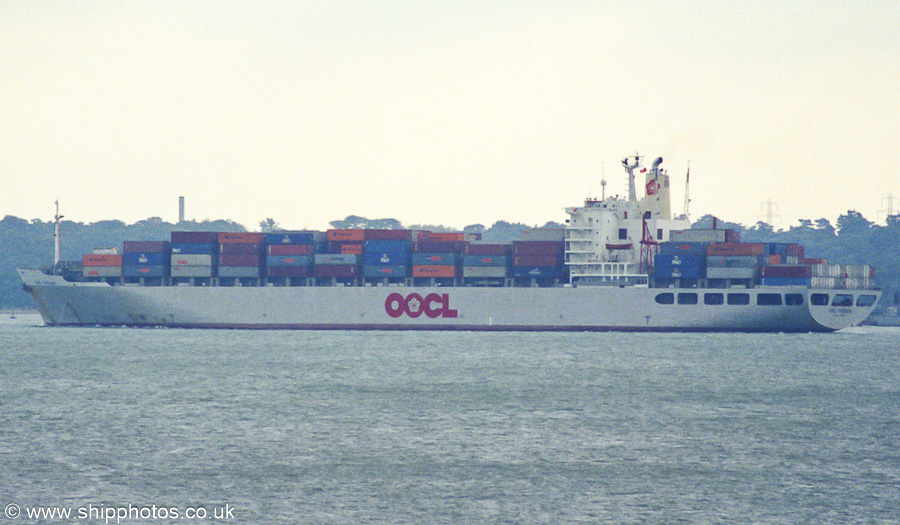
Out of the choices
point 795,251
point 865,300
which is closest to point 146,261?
point 795,251

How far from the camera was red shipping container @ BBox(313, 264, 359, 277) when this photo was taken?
243 feet

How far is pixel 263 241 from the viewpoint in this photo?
76750 millimetres

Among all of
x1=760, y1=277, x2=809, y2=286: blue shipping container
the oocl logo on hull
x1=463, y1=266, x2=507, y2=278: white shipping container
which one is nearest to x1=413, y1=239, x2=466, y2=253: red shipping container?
x1=463, y1=266, x2=507, y2=278: white shipping container

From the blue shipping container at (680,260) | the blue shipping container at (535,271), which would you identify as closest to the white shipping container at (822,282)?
the blue shipping container at (680,260)

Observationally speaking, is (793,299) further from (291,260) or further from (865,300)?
(291,260)

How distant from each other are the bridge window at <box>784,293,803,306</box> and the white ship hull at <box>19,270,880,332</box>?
0.69 ft

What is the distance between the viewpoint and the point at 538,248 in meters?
74.2

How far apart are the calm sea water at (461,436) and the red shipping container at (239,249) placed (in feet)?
59.5

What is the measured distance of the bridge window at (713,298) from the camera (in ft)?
230

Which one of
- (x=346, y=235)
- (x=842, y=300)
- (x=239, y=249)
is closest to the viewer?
(x=842, y=300)

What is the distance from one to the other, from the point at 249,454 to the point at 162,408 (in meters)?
10.5

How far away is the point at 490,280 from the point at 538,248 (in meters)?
4.35

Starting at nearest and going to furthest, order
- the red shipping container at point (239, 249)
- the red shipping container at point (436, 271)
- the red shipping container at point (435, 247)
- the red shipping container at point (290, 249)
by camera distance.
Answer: the red shipping container at point (436, 271), the red shipping container at point (435, 247), the red shipping container at point (290, 249), the red shipping container at point (239, 249)

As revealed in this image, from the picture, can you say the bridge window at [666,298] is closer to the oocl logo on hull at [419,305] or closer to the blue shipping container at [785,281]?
the blue shipping container at [785,281]
